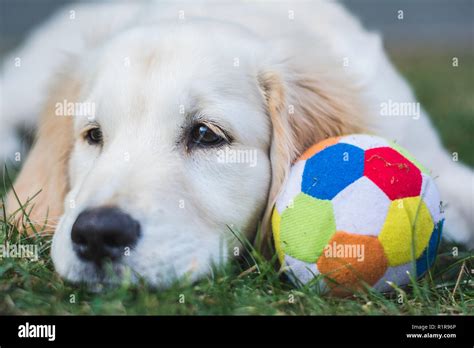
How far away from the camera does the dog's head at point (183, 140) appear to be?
2754 millimetres

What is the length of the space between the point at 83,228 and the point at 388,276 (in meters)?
1.24

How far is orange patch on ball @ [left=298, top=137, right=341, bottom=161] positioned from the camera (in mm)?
3141

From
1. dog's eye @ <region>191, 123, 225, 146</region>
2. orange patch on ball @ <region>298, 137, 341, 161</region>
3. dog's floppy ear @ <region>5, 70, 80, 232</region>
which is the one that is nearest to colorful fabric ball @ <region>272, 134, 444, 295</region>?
orange patch on ball @ <region>298, 137, 341, 161</region>

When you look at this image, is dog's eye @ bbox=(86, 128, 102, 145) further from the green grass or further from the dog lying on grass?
the green grass

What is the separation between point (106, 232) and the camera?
8.71 feet

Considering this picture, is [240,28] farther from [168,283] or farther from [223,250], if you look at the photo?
[168,283]

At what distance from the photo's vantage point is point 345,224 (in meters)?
2.83

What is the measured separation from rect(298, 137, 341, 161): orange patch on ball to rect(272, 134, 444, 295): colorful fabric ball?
4.0 inches

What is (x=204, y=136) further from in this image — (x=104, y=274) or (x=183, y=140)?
(x=104, y=274)

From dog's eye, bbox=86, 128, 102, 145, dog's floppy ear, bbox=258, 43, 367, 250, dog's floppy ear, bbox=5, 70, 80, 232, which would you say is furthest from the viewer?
dog's floppy ear, bbox=5, 70, 80, 232

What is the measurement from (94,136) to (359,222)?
1.40 m

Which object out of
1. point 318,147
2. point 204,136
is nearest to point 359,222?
point 318,147

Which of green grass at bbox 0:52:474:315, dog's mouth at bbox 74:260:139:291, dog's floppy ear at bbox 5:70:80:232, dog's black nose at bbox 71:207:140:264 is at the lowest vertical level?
green grass at bbox 0:52:474:315

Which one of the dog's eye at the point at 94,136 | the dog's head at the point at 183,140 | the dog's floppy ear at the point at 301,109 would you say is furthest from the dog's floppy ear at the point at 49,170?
the dog's floppy ear at the point at 301,109
